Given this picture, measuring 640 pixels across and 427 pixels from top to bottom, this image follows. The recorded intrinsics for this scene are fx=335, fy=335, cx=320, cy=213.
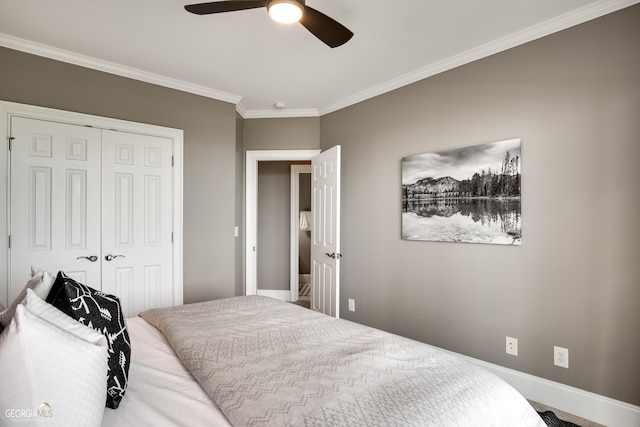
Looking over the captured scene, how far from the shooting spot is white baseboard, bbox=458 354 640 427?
193 centimetres

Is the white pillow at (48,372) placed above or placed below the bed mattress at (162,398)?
above

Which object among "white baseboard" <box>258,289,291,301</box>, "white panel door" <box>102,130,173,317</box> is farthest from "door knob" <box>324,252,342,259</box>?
"white baseboard" <box>258,289,291,301</box>

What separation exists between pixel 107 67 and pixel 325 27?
2.14 meters

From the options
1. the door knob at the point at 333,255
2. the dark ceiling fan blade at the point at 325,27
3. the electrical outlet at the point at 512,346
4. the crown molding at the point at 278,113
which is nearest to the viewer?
the dark ceiling fan blade at the point at 325,27

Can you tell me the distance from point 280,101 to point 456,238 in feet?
7.66

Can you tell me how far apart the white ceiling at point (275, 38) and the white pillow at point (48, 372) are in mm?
1965

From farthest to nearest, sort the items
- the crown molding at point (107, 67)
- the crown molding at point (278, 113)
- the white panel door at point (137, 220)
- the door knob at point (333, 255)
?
the crown molding at point (278, 113), the door knob at point (333, 255), the white panel door at point (137, 220), the crown molding at point (107, 67)

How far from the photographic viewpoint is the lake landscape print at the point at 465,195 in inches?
94.0

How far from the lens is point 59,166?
262 centimetres

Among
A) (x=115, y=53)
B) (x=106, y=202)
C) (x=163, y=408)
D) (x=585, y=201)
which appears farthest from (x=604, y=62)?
(x=106, y=202)

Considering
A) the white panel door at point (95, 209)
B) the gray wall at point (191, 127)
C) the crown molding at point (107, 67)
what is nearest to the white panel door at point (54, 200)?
the white panel door at point (95, 209)

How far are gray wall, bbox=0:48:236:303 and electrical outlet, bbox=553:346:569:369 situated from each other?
287cm

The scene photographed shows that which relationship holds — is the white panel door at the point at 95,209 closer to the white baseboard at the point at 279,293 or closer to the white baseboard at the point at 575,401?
the white baseboard at the point at 279,293

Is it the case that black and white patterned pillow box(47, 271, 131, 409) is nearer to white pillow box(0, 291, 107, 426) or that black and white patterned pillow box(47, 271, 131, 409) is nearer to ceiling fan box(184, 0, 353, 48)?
white pillow box(0, 291, 107, 426)
